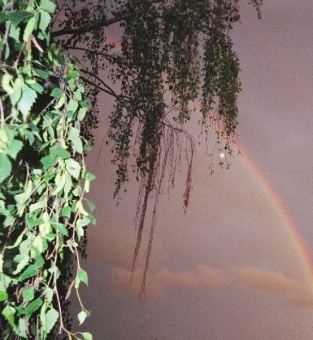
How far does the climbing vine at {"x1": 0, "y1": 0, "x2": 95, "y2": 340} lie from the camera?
1.14 m

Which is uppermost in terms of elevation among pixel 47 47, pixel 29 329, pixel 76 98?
pixel 47 47

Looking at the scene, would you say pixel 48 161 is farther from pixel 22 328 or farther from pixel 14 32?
pixel 22 328

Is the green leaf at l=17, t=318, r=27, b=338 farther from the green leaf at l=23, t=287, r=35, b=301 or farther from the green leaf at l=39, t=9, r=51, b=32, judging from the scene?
the green leaf at l=39, t=9, r=51, b=32

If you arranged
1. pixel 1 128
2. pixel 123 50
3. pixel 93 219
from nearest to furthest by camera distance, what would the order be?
pixel 1 128, pixel 93 219, pixel 123 50

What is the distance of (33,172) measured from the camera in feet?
4.16

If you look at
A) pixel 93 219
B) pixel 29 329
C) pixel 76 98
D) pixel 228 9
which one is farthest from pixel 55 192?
pixel 228 9

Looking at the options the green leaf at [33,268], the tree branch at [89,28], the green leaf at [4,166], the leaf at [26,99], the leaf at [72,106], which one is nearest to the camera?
the green leaf at [4,166]

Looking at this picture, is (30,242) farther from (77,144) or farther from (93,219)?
(77,144)

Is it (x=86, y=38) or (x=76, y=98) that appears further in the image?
(x=86, y=38)

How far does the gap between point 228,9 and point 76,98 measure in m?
2.58

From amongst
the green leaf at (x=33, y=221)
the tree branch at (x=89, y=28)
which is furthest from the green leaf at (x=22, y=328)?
the tree branch at (x=89, y=28)

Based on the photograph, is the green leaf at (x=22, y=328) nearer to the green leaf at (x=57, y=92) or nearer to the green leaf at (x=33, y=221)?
the green leaf at (x=33, y=221)

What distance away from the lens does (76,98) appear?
1.40 m

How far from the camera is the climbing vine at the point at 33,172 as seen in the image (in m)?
1.14
